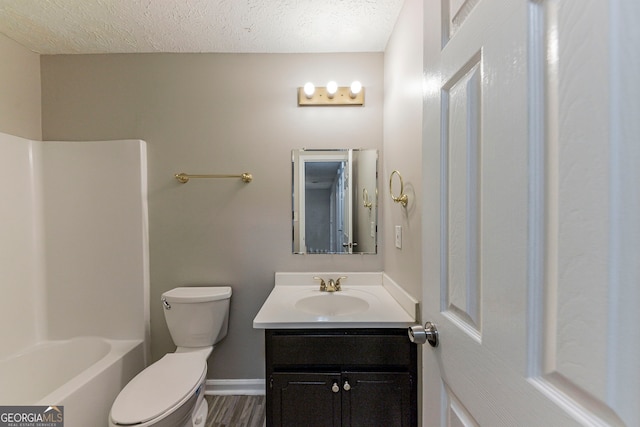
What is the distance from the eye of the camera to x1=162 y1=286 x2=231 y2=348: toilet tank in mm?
1688

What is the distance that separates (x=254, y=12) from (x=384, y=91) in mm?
904

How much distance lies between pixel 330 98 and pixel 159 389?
188cm

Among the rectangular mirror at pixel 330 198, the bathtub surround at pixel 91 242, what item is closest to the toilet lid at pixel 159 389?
the bathtub surround at pixel 91 242

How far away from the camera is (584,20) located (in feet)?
1.05

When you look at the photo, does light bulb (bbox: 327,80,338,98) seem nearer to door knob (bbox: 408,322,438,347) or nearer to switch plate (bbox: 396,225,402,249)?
switch plate (bbox: 396,225,402,249)

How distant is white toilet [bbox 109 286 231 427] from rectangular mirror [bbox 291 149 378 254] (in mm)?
685

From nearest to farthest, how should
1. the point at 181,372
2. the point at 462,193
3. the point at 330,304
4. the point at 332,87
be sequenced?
A: 1. the point at 462,193
2. the point at 181,372
3. the point at 330,304
4. the point at 332,87

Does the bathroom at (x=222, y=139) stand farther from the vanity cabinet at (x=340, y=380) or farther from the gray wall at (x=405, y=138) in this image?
the vanity cabinet at (x=340, y=380)

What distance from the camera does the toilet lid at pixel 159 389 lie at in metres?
1.14

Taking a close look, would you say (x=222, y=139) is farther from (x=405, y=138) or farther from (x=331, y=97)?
(x=405, y=138)

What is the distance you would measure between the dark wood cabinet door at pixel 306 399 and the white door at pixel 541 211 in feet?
2.41

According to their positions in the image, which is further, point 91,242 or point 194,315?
point 91,242

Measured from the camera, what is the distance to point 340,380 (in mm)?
1253

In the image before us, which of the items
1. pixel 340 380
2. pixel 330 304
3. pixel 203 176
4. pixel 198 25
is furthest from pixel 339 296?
pixel 198 25
